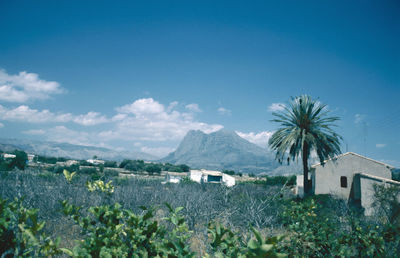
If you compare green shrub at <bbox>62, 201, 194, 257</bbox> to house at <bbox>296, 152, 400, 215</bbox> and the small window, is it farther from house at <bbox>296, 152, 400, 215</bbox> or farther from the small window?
the small window

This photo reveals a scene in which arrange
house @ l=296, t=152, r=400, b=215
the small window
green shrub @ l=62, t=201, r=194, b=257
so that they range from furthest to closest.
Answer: the small window
house @ l=296, t=152, r=400, b=215
green shrub @ l=62, t=201, r=194, b=257

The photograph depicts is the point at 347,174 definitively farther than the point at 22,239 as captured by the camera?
Yes

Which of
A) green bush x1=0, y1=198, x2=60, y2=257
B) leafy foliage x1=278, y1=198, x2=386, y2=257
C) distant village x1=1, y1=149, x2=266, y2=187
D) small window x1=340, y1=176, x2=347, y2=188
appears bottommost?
distant village x1=1, y1=149, x2=266, y2=187

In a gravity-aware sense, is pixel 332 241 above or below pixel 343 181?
above

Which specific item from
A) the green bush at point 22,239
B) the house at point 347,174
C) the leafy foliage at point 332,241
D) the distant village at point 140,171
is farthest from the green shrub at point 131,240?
the house at point 347,174

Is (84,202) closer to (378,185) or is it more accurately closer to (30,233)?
(30,233)

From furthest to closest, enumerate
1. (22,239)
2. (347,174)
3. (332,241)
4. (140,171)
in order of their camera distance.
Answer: (140,171)
(347,174)
(332,241)
(22,239)

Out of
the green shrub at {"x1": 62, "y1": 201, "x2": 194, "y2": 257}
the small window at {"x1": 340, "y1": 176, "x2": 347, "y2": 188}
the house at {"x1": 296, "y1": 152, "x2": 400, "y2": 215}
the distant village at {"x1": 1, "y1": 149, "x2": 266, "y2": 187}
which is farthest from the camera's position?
the distant village at {"x1": 1, "y1": 149, "x2": 266, "y2": 187}

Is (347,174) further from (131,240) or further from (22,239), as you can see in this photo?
(22,239)

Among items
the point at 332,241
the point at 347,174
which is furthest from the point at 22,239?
the point at 347,174

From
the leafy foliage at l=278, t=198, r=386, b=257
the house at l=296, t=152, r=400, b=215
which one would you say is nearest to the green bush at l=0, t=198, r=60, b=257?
the leafy foliage at l=278, t=198, r=386, b=257

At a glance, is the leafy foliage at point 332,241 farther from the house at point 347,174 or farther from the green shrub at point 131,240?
the house at point 347,174

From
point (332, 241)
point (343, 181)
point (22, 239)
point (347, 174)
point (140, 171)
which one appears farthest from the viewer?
point (140, 171)

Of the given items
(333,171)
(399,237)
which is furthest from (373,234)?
(333,171)
